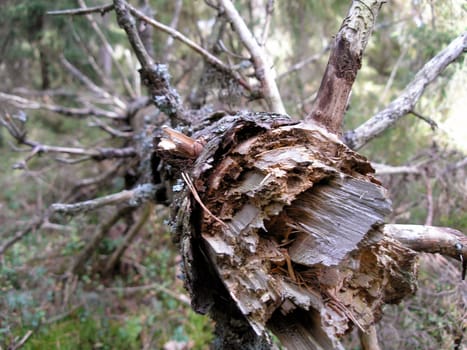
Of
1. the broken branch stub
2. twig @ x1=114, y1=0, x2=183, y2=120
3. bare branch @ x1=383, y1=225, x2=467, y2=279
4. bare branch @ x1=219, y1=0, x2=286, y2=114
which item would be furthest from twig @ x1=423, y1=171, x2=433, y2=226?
twig @ x1=114, y1=0, x2=183, y2=120

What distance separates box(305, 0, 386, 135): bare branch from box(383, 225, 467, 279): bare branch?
58cm

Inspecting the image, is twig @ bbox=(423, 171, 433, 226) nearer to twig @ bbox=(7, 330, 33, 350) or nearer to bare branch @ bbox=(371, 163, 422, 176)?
bare branch @ bbox=(371, 163, 422, 176)

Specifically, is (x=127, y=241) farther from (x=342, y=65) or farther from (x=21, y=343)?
(x=342, y=65)

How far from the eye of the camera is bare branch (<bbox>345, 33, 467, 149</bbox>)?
2.41m

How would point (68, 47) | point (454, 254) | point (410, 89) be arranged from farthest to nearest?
point (68, 47) → point (410, 89) → point (454, 254)

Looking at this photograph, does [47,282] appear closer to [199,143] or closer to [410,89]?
[199,143]

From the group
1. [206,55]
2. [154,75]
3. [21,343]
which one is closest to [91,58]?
[206,55]

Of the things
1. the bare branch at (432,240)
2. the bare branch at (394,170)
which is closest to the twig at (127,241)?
the bare branch at (394,170)

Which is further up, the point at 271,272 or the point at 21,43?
the point at 271,272

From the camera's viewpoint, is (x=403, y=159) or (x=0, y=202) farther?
Answer: (x=0, y=202)

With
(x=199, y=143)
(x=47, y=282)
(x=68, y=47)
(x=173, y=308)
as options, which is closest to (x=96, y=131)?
(x=68, y=47)

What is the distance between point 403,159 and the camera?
4730mm

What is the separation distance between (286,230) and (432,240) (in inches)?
31.4

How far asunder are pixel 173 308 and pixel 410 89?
128 inches
